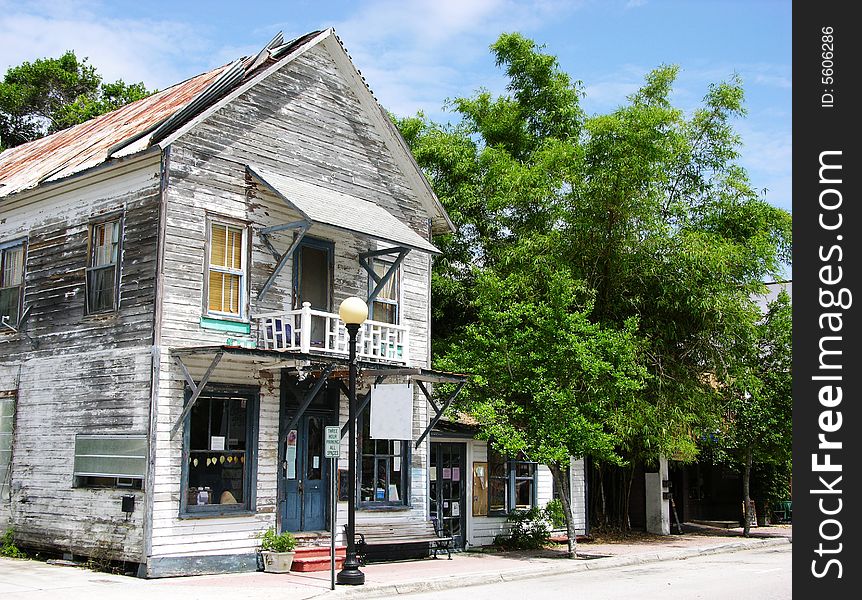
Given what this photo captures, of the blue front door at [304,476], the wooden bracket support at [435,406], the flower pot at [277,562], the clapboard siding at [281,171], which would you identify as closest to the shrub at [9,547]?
the flower pot at [277,562]

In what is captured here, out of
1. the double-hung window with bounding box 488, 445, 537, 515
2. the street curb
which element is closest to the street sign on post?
the street curb

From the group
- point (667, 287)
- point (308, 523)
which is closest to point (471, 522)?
point (308, 523)

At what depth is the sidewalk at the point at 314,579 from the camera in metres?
13.6

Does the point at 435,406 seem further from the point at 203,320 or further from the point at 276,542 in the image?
the point at 203,320

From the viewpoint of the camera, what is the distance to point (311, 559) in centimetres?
1700

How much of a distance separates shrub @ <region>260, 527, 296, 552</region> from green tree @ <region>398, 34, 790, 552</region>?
193 inches

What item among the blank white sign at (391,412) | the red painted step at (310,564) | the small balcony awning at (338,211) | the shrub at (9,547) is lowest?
the red painted step at (310,564)

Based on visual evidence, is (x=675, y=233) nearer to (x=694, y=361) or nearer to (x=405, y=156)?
(x=694, y=361)

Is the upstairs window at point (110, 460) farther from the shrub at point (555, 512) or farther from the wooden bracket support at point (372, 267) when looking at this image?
the shrub at point (555, 512)

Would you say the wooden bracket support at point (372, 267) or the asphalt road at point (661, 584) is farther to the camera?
the wooden bracket support at point (372, 267)

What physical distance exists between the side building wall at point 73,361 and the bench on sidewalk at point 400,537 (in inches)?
173

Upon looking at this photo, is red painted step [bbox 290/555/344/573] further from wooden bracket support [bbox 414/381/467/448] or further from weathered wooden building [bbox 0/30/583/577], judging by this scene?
wooden bracket support [bbox 414/381/467/448]

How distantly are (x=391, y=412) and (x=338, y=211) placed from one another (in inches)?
160

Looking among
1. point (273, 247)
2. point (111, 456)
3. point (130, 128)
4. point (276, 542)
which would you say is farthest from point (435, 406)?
point (130, 128)
